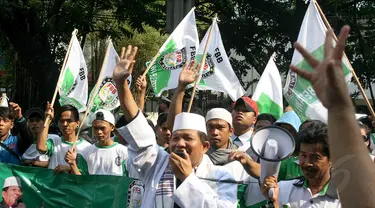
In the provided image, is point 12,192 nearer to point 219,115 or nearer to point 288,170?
point 219,115

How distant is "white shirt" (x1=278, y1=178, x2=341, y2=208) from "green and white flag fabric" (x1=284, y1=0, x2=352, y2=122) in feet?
8.24

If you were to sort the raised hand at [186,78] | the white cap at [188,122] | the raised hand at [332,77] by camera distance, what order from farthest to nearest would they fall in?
the raised hand at [186,78] → the white cap at [188,122] → the raised hand at [332,77]

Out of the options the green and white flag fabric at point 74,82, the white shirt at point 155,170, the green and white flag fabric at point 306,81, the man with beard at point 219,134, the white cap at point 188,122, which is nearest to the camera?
the white shirt at point 155,170

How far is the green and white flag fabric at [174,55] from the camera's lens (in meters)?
7.59

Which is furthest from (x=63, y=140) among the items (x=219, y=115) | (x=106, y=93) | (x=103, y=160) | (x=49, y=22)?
(x=49, y=22)

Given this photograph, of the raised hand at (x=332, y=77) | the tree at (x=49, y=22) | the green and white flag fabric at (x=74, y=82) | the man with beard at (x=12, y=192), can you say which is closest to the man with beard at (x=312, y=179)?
the raised hand at (x=332, y=77)

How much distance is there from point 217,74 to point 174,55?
59cm

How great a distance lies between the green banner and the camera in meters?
5.81

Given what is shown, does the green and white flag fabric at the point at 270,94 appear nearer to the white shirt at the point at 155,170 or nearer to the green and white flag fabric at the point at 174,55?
the green and white flag fabric at the point at 174,55

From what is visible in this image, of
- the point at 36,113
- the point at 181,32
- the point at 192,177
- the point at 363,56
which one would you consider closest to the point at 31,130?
the point at 36,113

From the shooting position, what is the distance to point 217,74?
755 centimetres

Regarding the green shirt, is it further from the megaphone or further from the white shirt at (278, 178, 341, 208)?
the megaphone

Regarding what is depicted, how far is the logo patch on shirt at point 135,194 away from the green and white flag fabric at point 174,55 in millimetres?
2246

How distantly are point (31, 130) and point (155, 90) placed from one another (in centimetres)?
152
